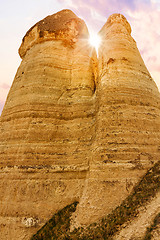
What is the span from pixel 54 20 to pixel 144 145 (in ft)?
44.6

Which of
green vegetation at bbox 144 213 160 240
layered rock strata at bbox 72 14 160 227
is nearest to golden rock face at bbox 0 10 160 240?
layered rock strata at bbox 72 14 160 227

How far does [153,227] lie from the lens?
4.73 meters

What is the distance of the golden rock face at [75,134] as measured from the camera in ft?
25.2

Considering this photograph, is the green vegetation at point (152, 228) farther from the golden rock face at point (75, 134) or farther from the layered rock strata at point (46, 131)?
the layered rock strata at point (46, 131)

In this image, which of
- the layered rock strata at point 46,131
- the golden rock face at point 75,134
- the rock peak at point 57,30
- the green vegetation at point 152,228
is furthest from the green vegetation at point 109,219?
the rock peak at point 57,30

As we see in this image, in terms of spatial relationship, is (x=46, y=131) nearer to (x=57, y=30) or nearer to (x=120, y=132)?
(x=120, y=132)

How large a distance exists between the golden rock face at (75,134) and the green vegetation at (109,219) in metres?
0.35

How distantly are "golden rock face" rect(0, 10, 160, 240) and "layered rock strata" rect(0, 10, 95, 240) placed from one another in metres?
0.05

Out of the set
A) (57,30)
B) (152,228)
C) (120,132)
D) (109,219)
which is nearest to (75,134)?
(120,132)

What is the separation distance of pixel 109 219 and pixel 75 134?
5.03m

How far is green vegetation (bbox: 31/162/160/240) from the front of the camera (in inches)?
227

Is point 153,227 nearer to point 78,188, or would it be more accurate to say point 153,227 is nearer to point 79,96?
point 78,188

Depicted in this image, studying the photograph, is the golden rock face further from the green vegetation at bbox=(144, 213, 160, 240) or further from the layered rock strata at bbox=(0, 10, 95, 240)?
the green vegetation at bbox=(144, 213, 160, 240)

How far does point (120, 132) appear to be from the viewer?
855 cm
